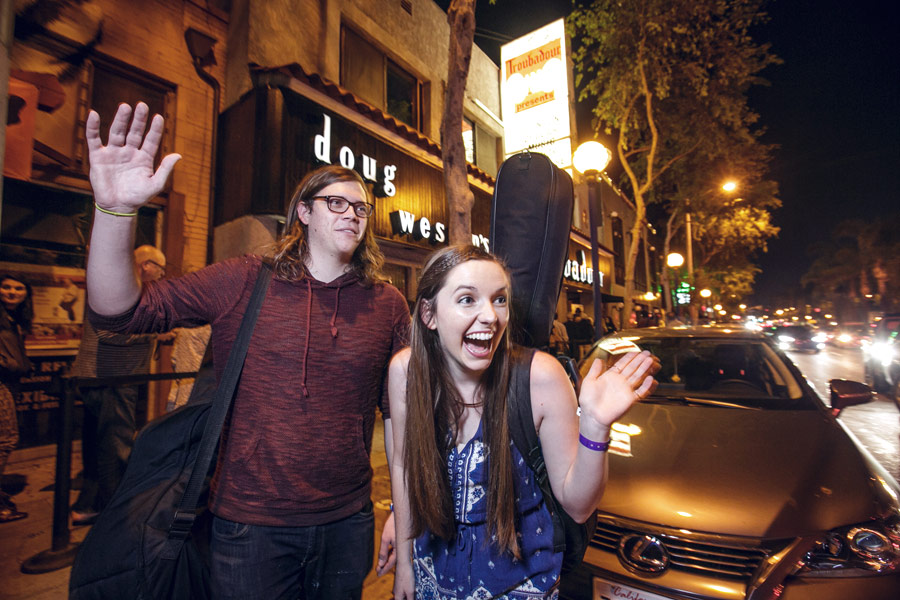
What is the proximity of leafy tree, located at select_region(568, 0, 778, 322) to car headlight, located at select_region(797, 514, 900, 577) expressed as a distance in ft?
28.9

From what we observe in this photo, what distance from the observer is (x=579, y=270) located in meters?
16.5

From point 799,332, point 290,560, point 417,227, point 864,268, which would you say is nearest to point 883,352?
point 417,227

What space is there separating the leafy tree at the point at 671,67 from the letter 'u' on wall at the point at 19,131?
1056cm

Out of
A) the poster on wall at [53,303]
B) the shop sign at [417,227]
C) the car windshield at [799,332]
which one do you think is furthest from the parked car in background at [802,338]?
the poster on wall at [53,303]

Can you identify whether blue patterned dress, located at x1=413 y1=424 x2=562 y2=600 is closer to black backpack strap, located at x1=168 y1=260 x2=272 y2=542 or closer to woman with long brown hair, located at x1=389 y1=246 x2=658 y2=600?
woman with long brown hair, located at x1=389 y1=246 x2=658 y2=600

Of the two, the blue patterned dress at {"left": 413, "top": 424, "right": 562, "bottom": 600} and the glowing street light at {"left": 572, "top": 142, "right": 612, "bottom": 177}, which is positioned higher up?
the glowing street light at {"left": 572, "top": 142, "right": 612, "bottom": 177}

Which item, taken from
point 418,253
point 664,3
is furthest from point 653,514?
point 664,3

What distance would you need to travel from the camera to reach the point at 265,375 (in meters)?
1.61

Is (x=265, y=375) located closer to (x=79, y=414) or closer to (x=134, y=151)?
(x=134, y=151)

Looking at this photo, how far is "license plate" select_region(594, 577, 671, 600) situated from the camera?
1905 millimetres

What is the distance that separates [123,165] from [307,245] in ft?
2.31

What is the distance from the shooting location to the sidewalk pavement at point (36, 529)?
9.14ft

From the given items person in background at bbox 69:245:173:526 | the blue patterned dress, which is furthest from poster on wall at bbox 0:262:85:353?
the blue patterned dress

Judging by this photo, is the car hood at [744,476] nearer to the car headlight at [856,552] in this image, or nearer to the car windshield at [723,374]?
the car headlight at [856,552]
